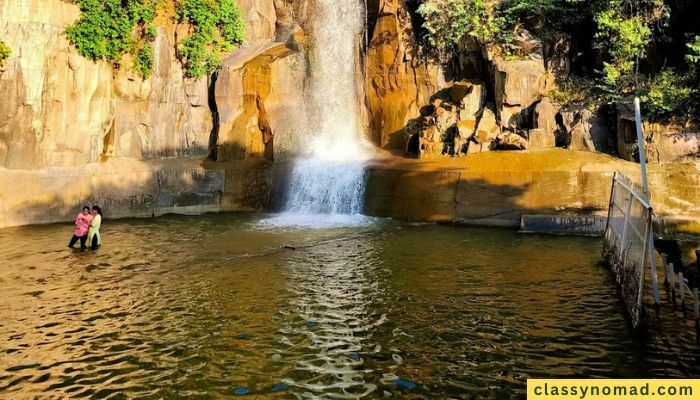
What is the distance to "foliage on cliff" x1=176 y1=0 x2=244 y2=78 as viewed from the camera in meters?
25.6

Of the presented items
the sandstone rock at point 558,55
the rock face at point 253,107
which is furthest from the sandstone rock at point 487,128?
the rock face at point 253,107

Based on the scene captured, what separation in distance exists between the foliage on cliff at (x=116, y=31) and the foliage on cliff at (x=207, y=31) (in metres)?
1.57

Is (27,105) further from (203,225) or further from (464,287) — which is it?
(464,287)

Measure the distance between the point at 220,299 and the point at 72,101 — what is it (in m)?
16.8

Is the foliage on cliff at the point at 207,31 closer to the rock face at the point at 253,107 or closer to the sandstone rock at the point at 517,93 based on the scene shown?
the rock face at the point at 253,107

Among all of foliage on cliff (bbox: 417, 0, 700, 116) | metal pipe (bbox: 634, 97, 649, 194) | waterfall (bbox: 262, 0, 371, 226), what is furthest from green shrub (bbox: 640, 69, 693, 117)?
waterfall (bbox: 262, 0, 371, 226)

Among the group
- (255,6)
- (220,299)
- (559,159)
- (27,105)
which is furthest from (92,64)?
(559,159)

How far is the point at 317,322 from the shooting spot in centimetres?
851

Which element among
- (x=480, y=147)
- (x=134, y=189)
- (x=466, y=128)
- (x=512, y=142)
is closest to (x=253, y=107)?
(x=134, y=189)

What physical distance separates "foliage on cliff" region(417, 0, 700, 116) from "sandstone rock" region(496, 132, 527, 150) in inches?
138

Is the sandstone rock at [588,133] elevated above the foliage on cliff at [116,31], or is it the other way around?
the foliage on cliff at [116,31]

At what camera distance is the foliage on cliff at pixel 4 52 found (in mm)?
20205

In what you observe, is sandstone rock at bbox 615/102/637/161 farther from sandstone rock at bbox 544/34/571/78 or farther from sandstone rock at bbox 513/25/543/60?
sandstone rock at bbox 513/25/543/60

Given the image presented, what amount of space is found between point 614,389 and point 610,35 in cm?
1802
